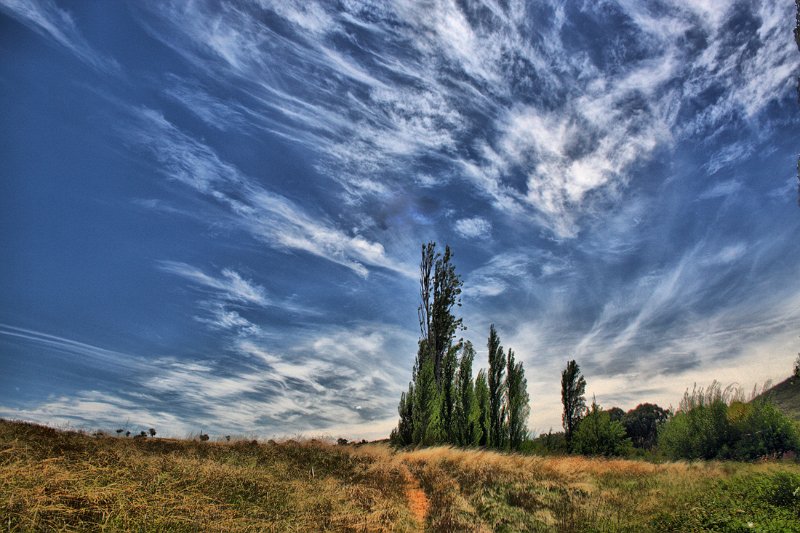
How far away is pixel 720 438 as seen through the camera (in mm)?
25797

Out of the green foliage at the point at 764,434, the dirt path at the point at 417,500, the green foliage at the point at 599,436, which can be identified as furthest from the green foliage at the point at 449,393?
the green foliage at the point at 764,434

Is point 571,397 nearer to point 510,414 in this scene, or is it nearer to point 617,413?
point 510,414

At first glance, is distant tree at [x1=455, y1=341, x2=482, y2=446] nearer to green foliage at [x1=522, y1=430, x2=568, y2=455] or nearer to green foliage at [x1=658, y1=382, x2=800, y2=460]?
green foliage at [x1=522, y1=430, x2=568, y2=455]

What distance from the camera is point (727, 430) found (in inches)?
1011

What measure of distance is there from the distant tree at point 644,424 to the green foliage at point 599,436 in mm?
18273

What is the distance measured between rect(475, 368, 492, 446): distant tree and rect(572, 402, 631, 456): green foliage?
7.68 meters

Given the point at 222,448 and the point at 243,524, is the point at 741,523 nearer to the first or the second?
the point at 243,524

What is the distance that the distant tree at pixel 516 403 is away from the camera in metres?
30.4

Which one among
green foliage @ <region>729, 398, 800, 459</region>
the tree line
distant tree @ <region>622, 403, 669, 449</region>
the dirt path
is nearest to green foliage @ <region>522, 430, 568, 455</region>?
the tree line

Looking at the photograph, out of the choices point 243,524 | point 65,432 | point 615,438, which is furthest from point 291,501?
point 615,438

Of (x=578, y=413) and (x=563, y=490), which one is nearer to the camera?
(x=563, y=490)

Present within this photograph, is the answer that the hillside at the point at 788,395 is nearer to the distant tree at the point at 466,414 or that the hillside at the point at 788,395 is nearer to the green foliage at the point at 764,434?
the green foliage at the point at 764,434

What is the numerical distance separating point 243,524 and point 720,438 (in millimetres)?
27848

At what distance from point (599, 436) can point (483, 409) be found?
350 inches
